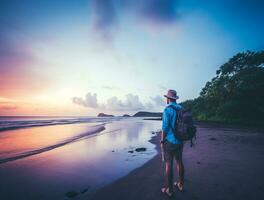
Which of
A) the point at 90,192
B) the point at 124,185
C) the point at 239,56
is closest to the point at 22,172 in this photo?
the point at 90,192

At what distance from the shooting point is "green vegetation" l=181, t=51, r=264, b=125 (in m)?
25.5

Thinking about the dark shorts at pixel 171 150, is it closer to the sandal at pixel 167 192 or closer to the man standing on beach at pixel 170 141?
the man standing on beach at pixel 170 141

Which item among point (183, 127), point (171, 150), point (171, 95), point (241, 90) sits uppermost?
point (241, 90)

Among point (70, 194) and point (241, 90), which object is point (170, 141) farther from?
point (241, 90)

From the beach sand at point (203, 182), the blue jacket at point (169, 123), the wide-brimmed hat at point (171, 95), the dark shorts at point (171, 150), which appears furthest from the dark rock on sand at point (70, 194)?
the wide-brimmed hat at point (171, 95)

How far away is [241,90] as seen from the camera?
26422mm

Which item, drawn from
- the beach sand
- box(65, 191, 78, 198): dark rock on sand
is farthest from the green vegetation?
box(65, 191, 78, 198): dark rock on sand

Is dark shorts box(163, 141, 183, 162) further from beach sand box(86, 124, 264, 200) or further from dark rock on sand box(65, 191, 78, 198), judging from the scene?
dark rock on sand box(65, 191, 78, 198)

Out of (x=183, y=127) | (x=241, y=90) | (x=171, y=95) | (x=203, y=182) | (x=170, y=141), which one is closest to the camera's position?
(x=183, y=127)

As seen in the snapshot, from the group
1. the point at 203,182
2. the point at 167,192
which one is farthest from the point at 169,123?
the point at 203,182

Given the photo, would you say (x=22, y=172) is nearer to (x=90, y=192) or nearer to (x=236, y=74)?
(x=90, y=192)

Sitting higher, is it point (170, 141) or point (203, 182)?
point (170, 141)

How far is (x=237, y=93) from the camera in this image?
26.9m

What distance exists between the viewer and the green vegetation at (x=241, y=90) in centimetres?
2545
